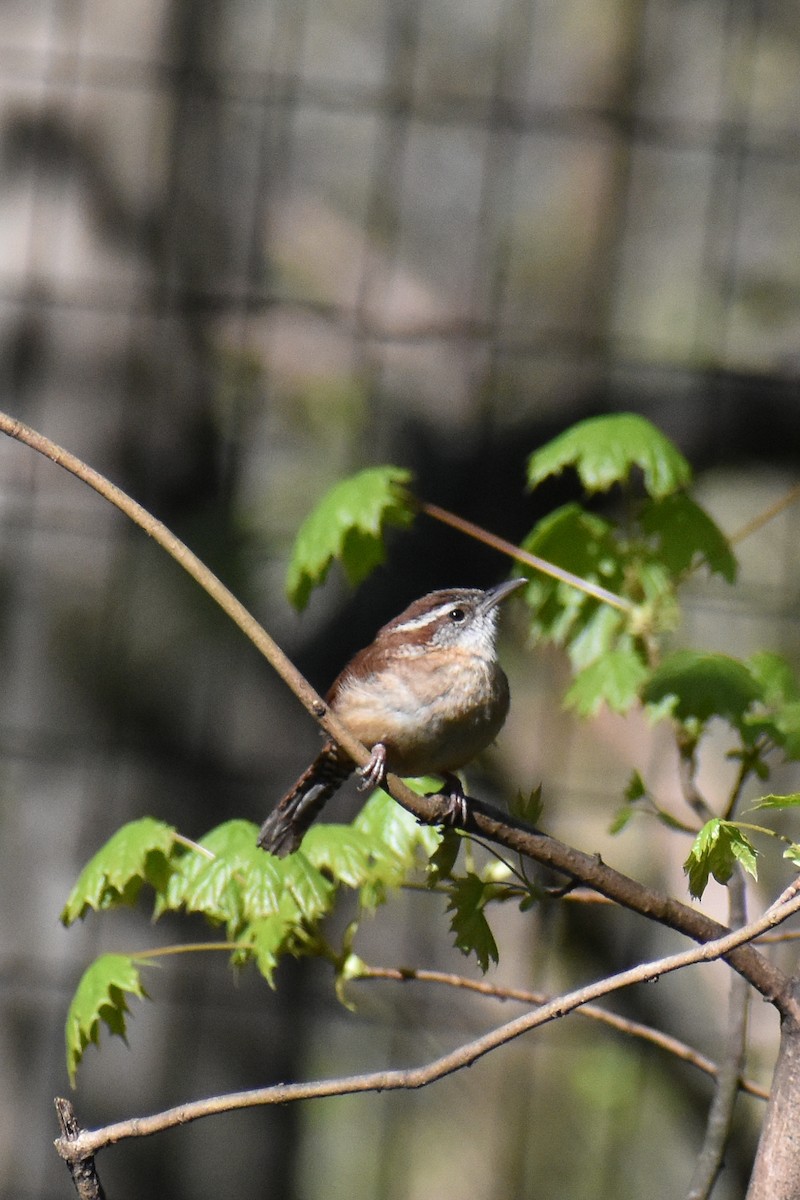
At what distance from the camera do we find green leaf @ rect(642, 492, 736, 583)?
2.94 metres

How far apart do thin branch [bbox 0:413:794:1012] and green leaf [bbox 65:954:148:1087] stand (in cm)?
100

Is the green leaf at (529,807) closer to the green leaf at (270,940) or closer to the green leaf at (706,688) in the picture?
the green leaf at (706,688)

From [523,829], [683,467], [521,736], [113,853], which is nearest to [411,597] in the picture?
[521,736]

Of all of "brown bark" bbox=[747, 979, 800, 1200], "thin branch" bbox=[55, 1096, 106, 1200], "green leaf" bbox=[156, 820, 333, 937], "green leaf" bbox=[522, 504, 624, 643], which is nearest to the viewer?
"thin branch" bbox=[55, 1096, 106, 1200]

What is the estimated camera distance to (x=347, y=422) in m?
4.40

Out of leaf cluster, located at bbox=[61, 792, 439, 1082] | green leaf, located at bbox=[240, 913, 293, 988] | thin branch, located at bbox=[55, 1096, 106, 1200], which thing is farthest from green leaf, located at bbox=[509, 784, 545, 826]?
thin branch, located at bbox=[55, 1096, 106, 1200]

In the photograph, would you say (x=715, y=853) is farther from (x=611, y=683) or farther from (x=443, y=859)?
(x=611, y=683)

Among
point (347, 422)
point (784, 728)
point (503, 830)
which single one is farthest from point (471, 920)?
point (347, 422)

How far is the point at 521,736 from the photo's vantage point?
14.2 feet

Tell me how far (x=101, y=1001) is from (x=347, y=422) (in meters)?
2.39

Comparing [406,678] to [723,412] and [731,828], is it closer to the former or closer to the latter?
[731,828]

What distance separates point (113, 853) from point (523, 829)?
1097mm

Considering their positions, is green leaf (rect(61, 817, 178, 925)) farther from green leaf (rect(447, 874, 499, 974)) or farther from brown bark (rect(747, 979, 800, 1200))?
brown bark (rect(747, 979, 800, 1200))

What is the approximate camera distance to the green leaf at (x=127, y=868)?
2.52m
